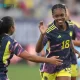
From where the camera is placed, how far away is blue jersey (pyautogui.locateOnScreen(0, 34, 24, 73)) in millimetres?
7250

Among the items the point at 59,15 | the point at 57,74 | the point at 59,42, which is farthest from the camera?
the point at 57,74

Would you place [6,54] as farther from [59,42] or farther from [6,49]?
[59,42]

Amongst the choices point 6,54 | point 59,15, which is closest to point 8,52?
point 6,54

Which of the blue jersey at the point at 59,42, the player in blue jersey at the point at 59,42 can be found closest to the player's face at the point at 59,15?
the player in blue jersey at the point at 59,42

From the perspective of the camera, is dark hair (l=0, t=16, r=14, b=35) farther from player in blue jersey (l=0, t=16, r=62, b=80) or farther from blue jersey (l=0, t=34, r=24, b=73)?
blue jersey (l=0, t=34, r=24, b=73)

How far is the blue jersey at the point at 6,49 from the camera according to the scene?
7250 millimetres

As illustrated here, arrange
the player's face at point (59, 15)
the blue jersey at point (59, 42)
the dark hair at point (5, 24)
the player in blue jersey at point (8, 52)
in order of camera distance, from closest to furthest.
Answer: the player in blue jersey at point (8, 52), the dark hair at point (5, 24), the player's face at point (59, 15), the blue jersey at point (59, 42)

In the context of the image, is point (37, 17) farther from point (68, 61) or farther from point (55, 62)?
point (55, 62)

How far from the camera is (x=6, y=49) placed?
7305 mm

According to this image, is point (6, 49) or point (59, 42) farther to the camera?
point (59, 42)

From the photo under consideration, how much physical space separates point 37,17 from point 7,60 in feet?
45.3

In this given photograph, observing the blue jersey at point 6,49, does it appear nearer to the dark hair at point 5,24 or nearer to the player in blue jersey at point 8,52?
the player in blue jersey at point 8,52

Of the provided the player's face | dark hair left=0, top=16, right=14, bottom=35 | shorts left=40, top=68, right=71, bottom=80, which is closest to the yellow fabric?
dark hair left=0, top=16, right=14, bottom=35

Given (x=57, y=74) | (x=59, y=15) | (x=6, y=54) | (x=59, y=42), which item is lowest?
(x=57, y=74)
